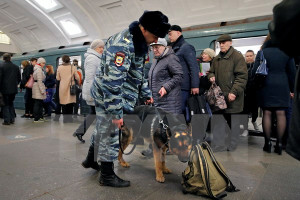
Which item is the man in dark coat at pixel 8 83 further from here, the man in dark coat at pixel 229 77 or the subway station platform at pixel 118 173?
the man in dark coat at pixel 229 77

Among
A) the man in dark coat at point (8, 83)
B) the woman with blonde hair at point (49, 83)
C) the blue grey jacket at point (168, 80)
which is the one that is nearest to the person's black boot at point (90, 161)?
the blue grey jacket at point (168, 80)

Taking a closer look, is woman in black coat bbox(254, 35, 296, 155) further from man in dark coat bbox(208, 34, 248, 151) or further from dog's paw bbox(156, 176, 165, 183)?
dog's paw bbox(156, 176, 165, 183)

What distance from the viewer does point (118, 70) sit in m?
2.16

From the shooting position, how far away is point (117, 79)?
2.17m

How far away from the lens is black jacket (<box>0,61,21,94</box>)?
6078 millimetres

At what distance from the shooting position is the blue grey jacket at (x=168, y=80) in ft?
10.5

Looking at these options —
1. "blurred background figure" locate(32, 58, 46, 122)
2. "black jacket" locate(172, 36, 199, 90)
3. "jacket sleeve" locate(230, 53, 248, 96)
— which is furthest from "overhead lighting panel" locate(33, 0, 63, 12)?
"jacket sleeve" locate(230, 53, 248, 96)

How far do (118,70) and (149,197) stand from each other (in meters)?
1.28

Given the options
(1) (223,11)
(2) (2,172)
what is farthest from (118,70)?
(1) (223,11)

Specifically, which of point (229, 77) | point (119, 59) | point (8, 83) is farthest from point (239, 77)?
point (8, 83)

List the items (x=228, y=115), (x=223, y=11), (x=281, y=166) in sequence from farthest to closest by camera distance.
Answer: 1. (x=223, y=11)
2. (x=228, y=115)
3. (x=281, y=166)

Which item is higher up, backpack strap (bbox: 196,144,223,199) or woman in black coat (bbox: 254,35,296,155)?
woman in black coat (bbox: 254,35,296,155)

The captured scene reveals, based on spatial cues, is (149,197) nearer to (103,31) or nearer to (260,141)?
(260,141)

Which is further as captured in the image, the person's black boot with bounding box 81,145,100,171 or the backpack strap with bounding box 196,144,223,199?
the person's black boot with bounding box 81,145,100,171
